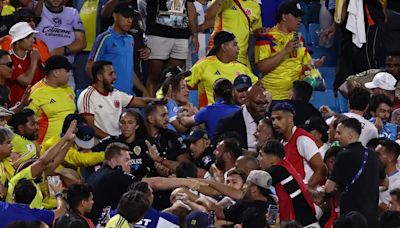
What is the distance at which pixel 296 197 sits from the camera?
1522 cm

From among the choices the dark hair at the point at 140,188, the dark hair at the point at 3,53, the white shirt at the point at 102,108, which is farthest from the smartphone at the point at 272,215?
the dark hair at the point at 3,53

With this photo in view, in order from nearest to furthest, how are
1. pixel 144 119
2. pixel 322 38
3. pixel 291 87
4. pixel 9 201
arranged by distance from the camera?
1. pixel 9 201
2. pixel 144 119
3. pixel 291 87
4. pixel 322 38

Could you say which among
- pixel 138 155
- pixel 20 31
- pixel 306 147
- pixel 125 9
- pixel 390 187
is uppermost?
pixel 125 9

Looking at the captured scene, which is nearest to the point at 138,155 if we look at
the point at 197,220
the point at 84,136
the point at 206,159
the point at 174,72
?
the point at 84,136

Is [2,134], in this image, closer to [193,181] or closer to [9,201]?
[9,201]

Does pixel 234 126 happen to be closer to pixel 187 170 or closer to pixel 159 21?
pixel 187 170

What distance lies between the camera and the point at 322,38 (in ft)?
69.3

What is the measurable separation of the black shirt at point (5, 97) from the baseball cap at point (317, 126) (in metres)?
3.21

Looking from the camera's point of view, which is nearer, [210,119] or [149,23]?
[210,119]

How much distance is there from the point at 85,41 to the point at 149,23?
80cm

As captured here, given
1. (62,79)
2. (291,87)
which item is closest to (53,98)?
(62,79)

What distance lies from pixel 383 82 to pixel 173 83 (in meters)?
2.57

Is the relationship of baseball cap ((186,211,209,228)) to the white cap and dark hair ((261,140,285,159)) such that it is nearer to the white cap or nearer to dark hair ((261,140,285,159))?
dark hair ((261,140,285,159))

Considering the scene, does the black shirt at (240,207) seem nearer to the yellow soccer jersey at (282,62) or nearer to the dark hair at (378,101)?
the dark hair at (378,101)
